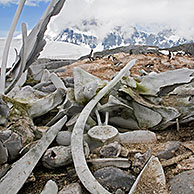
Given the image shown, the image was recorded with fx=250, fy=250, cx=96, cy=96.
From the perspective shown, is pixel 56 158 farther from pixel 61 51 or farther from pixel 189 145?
pixel 61 51

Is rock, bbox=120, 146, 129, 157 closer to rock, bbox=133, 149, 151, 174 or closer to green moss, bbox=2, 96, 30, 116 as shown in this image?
rock, bbox=133, 149, 151, 174

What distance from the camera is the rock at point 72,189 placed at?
0.83 meters

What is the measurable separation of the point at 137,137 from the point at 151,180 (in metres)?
0.35

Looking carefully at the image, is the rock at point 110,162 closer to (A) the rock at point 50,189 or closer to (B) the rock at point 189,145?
(A) the rock at point 50,189

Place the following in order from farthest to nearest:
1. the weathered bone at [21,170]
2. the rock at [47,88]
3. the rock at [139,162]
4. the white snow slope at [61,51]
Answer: the white snow slope at [61,51]
the rock at [47,88]
the rock at [139,162]
the weathered bone at [21,170]

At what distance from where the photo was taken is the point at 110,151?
1.03 metres

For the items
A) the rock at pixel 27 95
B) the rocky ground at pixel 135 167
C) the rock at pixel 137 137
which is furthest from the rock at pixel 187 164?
the rock at pixel 27 95

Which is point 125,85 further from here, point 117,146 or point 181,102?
point 117,146

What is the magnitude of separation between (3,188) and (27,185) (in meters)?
0.15

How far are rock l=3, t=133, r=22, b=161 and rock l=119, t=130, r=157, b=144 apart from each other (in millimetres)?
476

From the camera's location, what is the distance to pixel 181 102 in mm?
1376

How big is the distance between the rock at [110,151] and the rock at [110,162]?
0.04m

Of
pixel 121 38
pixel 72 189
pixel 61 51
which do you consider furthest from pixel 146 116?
pixel 121 38

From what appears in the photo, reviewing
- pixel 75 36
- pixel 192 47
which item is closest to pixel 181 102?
pixel 192 47
